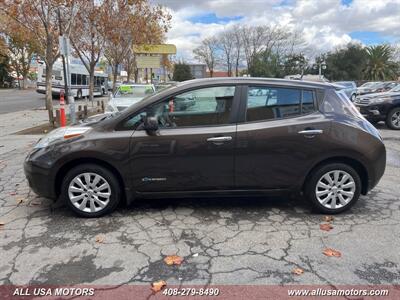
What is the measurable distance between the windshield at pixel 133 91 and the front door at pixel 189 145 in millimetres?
9382

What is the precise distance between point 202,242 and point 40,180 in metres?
2.03

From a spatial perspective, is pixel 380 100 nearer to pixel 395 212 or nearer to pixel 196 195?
pixel 395 212

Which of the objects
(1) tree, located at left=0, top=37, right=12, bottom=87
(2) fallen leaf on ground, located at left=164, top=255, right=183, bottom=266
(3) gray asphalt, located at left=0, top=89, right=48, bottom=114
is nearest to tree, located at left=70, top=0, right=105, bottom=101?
(3) gray asphalt, located at left=0, top=89, right=48, bottom=114

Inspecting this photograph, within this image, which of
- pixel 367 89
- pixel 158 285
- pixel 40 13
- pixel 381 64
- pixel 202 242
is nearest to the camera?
pixel 158 285

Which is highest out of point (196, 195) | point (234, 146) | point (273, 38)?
point (273, 38)

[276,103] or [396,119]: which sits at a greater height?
[276,103]

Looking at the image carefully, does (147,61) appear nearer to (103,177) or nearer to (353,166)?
(103,177)

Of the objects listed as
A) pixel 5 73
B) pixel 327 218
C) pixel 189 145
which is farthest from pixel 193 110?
pixel 5 73

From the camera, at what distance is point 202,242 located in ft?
11.8

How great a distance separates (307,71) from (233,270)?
7007 cm

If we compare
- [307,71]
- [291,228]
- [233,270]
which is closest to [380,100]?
[291,228]

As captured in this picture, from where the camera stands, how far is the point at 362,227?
3947 millimetres

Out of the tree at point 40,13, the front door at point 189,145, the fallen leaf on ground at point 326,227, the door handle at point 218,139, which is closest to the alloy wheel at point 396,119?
the fallen leaf on ground at point 326,227

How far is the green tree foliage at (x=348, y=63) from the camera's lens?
204 ft
